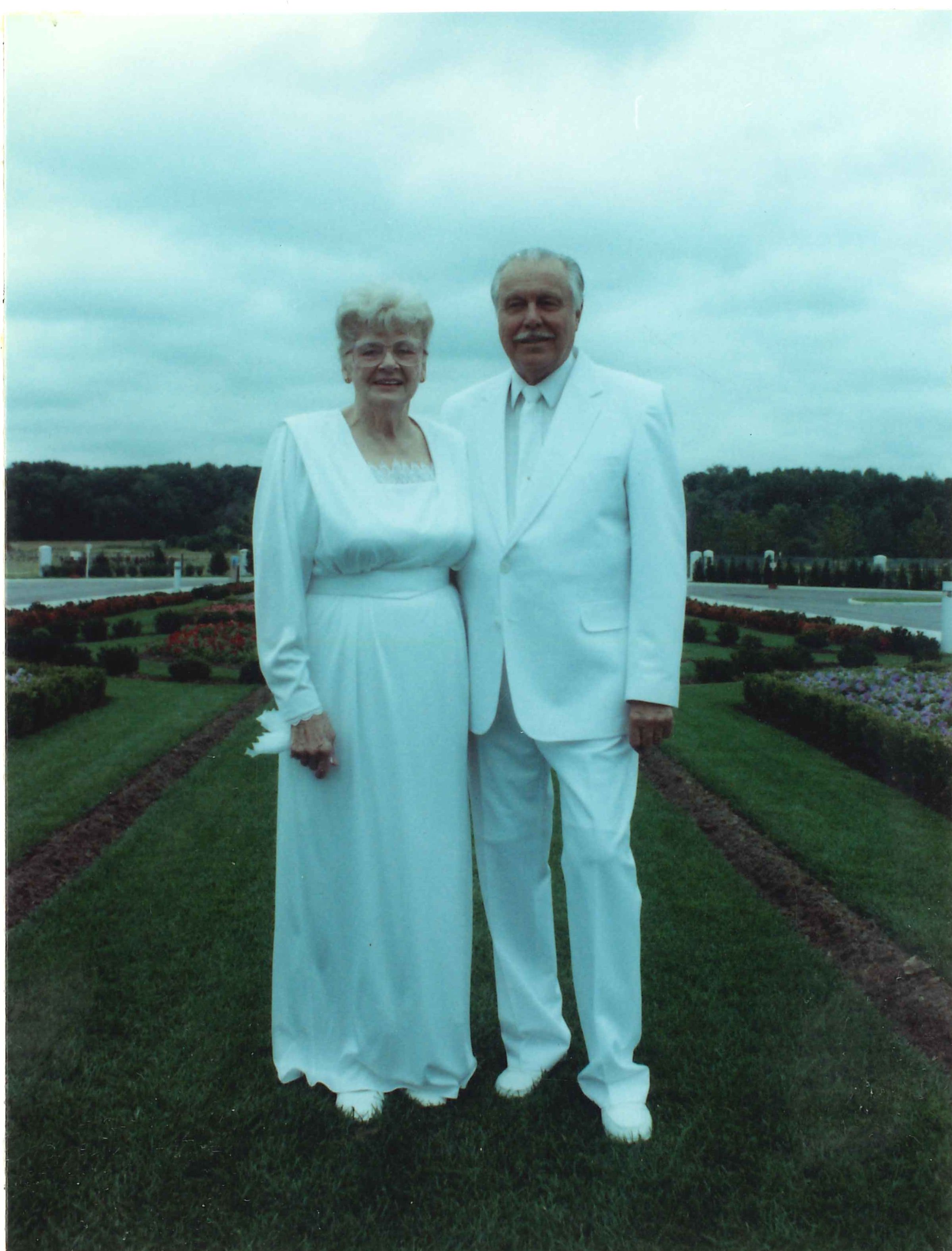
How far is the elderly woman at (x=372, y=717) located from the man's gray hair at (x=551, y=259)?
0.22 m

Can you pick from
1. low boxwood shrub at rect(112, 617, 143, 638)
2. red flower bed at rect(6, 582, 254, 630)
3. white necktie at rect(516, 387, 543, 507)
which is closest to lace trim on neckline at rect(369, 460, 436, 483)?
white necktie at rect(516, 387, 543, 507)

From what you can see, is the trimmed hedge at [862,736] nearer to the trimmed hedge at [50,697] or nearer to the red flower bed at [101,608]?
the red flower bed at [101,608]

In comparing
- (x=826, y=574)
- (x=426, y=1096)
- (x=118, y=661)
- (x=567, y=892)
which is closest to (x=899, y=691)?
(x=567, y=892)

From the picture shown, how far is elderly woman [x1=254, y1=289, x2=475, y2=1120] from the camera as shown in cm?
273

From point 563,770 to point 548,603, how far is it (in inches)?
19.7

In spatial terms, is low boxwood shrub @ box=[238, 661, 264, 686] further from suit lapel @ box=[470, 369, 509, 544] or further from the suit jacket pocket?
the suit jacket pocket

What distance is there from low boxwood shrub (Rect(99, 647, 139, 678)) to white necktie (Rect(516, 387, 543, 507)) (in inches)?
354

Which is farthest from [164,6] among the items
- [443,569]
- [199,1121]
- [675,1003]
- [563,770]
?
[675,1003]

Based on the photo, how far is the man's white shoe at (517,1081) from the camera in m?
2.94

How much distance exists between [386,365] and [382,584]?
63 cm

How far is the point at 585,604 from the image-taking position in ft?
9.16

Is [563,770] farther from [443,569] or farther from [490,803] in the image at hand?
[443,569]

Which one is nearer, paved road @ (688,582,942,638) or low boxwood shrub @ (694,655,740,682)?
low boxwood shrub @ (694,655,740,682)

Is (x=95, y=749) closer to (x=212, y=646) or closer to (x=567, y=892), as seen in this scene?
(x=212, y=646)
